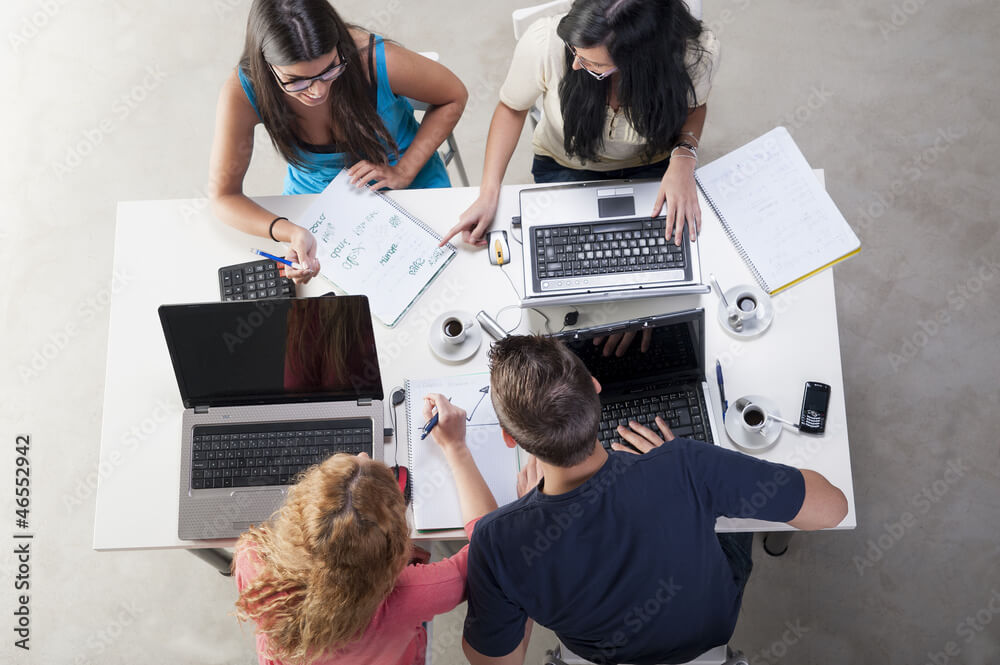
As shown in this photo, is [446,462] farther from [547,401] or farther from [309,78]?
[309,78]

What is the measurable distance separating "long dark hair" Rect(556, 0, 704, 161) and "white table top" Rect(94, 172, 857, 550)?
243mm

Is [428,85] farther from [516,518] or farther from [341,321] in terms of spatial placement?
[516,518]

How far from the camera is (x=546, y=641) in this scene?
2.14 metres

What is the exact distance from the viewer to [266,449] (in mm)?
1527

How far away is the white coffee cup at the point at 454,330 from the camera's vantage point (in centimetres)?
159

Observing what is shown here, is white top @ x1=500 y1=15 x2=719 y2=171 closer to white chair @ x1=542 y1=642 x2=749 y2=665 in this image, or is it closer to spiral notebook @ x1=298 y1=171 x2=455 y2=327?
spiral notebook @ x1=298 y1=171 x2=455 y2=327

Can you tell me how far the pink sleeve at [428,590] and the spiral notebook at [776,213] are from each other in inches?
34.3

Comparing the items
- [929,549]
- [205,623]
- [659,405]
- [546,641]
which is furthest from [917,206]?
[205,623]

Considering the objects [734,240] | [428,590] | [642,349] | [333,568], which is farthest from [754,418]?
[333,568]

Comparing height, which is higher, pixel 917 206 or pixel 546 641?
pixel 917 206

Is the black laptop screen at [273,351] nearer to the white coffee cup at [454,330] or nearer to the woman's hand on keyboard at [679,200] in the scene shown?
the white coffee cup at [454,330]

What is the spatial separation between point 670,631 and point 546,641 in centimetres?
93

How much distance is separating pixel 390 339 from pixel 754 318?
2.72ft

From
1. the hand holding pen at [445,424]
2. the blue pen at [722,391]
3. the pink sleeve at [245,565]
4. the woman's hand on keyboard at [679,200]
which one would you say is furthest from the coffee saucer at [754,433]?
the pink sleeve at [245,565]
